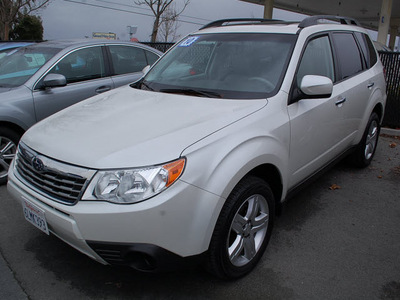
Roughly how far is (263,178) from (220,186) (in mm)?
718

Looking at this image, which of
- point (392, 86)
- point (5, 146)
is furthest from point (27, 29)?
point (392, 86)

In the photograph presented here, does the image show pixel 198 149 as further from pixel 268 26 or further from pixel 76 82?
pixel 76 82

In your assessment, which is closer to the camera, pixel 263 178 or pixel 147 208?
pixel 147 208

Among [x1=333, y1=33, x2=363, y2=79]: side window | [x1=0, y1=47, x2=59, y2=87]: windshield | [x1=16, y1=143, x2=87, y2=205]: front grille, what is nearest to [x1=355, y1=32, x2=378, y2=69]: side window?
[x1=333, y1=33, x2=363, y2=79]: side window

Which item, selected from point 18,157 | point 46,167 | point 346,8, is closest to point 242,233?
point 46,167

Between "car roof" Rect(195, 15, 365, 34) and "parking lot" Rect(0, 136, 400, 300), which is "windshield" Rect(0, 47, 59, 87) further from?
"car roof" Rect(195, 15, 365, 34)

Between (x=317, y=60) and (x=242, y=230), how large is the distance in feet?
6.08

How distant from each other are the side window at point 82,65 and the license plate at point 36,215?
267 centimetres

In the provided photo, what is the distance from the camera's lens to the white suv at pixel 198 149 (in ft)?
6.64

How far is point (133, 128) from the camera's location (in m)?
2.43

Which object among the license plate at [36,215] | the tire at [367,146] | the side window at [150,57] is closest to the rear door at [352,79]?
the tire at [367,146]

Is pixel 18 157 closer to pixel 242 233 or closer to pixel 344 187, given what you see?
pixel 242 233

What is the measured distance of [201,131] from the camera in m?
2.28

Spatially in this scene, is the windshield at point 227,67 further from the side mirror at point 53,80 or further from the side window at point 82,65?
the side window at point 82,65
